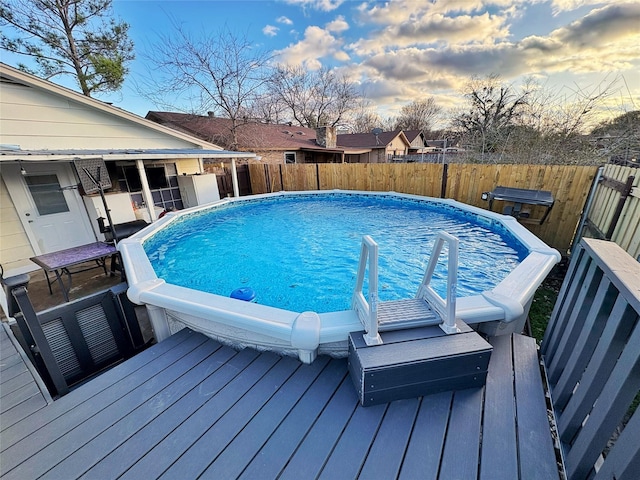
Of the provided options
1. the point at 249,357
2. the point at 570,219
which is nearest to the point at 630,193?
the point at 570,219

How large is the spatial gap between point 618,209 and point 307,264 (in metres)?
4.86

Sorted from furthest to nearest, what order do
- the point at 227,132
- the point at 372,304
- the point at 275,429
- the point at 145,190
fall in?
the point at 227,132, the point at 145,190, the point at 372,304, the point at 275,429

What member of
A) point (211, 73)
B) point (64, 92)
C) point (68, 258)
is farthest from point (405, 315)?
point (211, 73)

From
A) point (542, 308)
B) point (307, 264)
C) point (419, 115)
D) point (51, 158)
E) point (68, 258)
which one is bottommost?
point (542, 308)

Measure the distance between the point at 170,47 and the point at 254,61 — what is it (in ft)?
12.2

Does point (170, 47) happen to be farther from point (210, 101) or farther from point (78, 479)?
point (78, 479)

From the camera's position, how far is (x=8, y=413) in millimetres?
1773

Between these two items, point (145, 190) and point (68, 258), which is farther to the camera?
point (145, 190)

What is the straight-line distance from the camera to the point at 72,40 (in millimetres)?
9719

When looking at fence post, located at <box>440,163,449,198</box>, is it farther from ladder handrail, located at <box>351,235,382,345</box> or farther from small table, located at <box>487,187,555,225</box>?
ladder handrail, located at <box>351,235,382,345</box>

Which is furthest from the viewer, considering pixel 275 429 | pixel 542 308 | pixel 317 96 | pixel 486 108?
pixel 317 96

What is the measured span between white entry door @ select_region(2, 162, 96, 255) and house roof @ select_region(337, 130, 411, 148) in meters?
18.8

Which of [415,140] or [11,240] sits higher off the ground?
[415,140]

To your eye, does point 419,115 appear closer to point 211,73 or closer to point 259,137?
point 259,137
